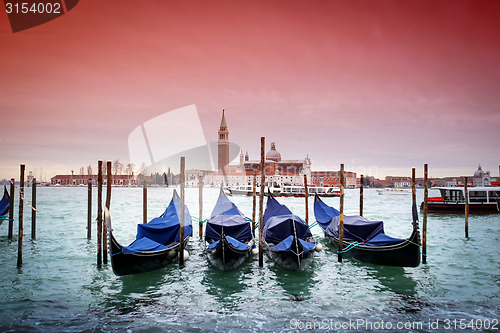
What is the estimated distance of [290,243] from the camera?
7.07 metres

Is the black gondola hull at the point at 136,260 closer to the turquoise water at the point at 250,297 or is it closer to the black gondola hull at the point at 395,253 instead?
the turquoise water at the point at 250,297

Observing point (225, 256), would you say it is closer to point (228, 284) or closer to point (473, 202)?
point (228, 284)

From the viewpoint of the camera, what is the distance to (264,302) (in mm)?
5500

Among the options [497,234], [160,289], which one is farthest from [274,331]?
[497,234]

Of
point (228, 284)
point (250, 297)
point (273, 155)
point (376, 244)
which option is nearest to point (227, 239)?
point (228, 284)

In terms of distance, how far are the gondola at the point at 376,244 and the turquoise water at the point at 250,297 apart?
0.78 feet

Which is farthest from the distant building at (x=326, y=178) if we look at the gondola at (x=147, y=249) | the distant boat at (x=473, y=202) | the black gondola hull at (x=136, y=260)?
the black gondola hull at (x=136, y=260)

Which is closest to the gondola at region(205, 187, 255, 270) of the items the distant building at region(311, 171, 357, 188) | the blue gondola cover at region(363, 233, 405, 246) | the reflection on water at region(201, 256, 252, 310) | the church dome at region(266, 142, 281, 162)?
the reflection on water at region(201, 256, 252, 310)

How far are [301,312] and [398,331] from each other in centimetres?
132

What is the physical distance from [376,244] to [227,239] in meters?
3.23

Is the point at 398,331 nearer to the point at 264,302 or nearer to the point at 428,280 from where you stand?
the point at 264,302

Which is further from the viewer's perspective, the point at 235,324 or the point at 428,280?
the point at 428,280

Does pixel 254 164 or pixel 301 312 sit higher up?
pixel 254 164

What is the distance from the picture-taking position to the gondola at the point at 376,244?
693 cm
